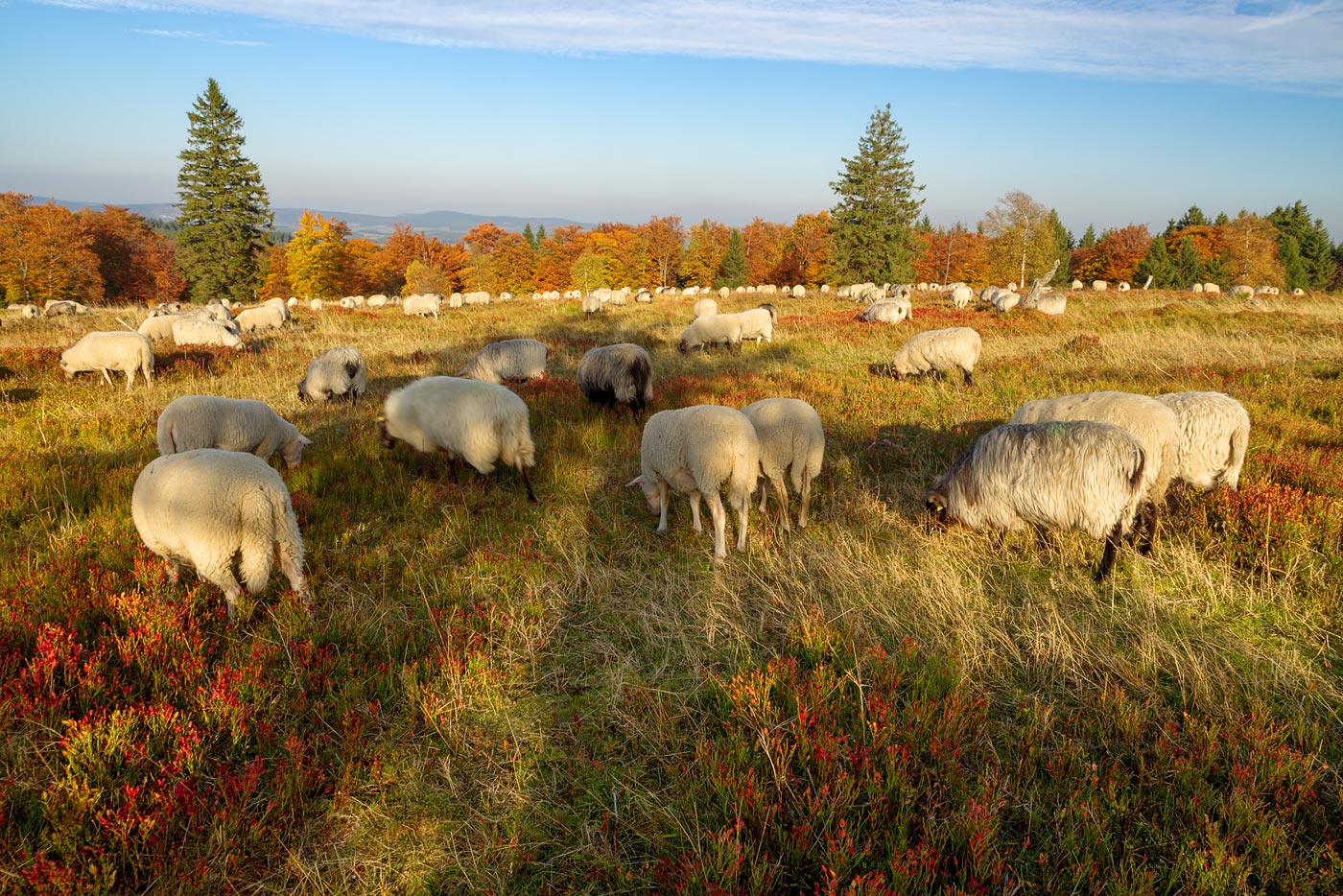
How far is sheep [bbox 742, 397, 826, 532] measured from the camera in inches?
243

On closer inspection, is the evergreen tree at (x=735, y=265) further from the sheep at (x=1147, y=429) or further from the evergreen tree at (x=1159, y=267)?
the sheep at (x=1147, y=429)

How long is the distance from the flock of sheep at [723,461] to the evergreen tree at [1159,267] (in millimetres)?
65920

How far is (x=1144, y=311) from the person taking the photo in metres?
20.8

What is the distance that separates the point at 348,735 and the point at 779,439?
4457 millimetres

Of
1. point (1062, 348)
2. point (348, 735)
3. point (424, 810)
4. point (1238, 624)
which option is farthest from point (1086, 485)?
point (1062, 348)

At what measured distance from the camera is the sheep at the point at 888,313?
21625 mm

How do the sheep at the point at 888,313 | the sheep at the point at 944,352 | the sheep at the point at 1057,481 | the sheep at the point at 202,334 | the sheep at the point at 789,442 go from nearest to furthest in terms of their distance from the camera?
1. the sheep at the point at 1057,481
2. the sheep at the point at 789,442
3. the sheep at the point at 944,352
4. the sheep at the point at 202,334
5. the sheep at the point at 888,313

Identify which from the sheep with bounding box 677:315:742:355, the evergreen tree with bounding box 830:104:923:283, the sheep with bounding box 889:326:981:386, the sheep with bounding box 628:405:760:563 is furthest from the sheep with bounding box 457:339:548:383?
the evergreen tree with bounding box 830:104:923:283

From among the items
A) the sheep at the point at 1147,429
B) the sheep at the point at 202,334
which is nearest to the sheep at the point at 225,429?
the sheep at the point at 1147,429

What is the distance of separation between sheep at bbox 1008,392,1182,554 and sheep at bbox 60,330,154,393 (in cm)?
1515

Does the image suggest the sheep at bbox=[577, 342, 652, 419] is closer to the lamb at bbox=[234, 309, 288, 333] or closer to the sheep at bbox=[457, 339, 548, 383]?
the sheep at bbox=[457, 339, 548, 383]

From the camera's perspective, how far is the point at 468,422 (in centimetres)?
683

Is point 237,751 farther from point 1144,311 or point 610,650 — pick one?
point 1144,311

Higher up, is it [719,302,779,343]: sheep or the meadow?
[719,302,779,343]: sheep
